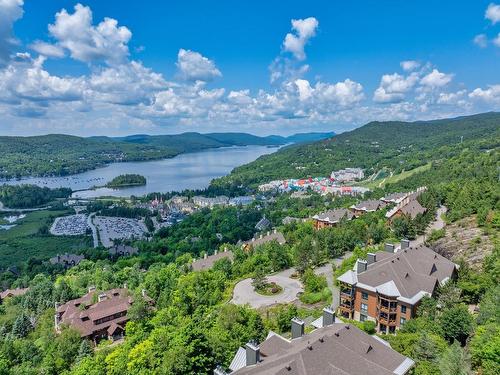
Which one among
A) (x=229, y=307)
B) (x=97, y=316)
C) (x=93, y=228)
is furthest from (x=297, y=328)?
(x=93, y=228)

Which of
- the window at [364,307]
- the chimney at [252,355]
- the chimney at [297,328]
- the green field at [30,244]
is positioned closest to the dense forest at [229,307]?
the window at [364,307]

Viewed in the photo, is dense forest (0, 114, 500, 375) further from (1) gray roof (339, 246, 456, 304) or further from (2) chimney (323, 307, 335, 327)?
(2) chimney (323, 307, 335, 327)

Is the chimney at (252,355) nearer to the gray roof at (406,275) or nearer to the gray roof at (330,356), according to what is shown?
the gray roof at (330,356)

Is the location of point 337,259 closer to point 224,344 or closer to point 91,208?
point 224,344

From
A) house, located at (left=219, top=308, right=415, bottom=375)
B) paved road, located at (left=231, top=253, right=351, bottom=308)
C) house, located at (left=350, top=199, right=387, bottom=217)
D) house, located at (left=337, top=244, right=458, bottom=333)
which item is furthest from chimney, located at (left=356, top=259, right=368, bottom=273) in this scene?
house, located at (left=350, top=199, right=387, bottom=217)

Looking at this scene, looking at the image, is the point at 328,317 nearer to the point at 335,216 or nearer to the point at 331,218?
the point at 331,218

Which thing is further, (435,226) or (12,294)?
(12,294)
